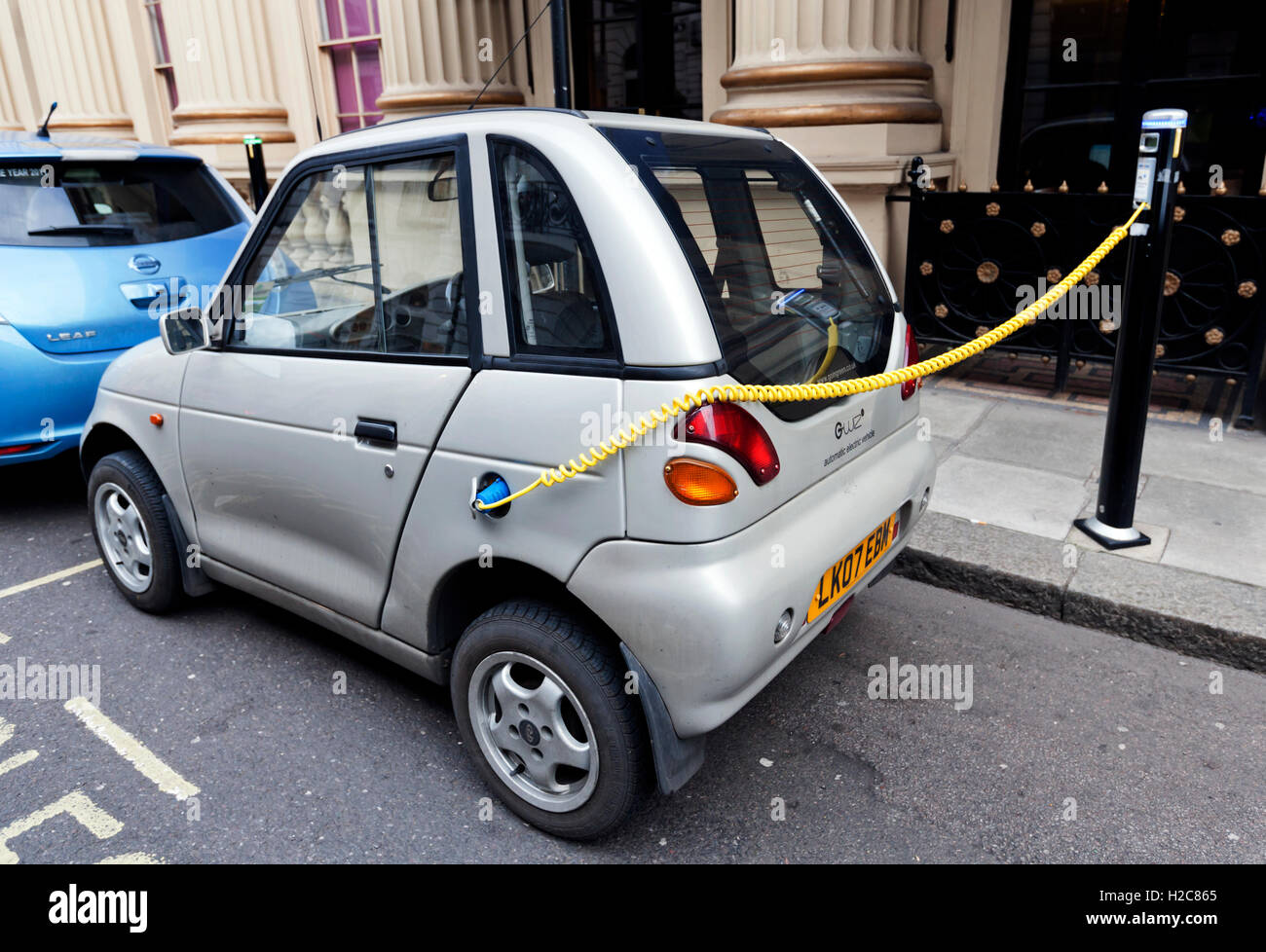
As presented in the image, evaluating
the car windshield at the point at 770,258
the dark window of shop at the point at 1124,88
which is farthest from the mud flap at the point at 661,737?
the dark window of shop at the point at 1124,88

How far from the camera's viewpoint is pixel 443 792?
114 inches

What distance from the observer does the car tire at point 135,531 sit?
3764 mm

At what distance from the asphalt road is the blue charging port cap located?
0.95 meters

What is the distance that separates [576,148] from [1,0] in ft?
60.4

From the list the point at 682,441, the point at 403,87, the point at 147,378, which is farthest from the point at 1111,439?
the point at 403,87

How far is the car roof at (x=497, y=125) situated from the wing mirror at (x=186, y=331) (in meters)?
0.75

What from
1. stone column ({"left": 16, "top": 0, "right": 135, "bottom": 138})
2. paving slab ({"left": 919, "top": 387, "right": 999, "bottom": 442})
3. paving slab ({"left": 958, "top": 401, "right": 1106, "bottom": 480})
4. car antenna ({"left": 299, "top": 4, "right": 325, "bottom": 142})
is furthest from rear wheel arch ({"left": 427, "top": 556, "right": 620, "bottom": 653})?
stone column ({"left": 16, "top": 0, "right": 135, "bottom": 138})

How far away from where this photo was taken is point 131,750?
3.13 meters

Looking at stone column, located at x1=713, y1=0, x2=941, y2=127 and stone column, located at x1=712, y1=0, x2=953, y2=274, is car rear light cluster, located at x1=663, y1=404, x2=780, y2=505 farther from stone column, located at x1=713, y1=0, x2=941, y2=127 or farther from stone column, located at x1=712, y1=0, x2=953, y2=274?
stone column, located at x1=713, y1=0, x2=941, y2=127

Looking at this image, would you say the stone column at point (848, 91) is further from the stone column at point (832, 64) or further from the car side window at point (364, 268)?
the car side window at point (364, 268)

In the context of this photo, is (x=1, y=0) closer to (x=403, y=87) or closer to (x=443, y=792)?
(x=403, y=87)

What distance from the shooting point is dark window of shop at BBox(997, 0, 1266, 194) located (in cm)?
637

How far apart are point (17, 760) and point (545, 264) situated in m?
2.38
